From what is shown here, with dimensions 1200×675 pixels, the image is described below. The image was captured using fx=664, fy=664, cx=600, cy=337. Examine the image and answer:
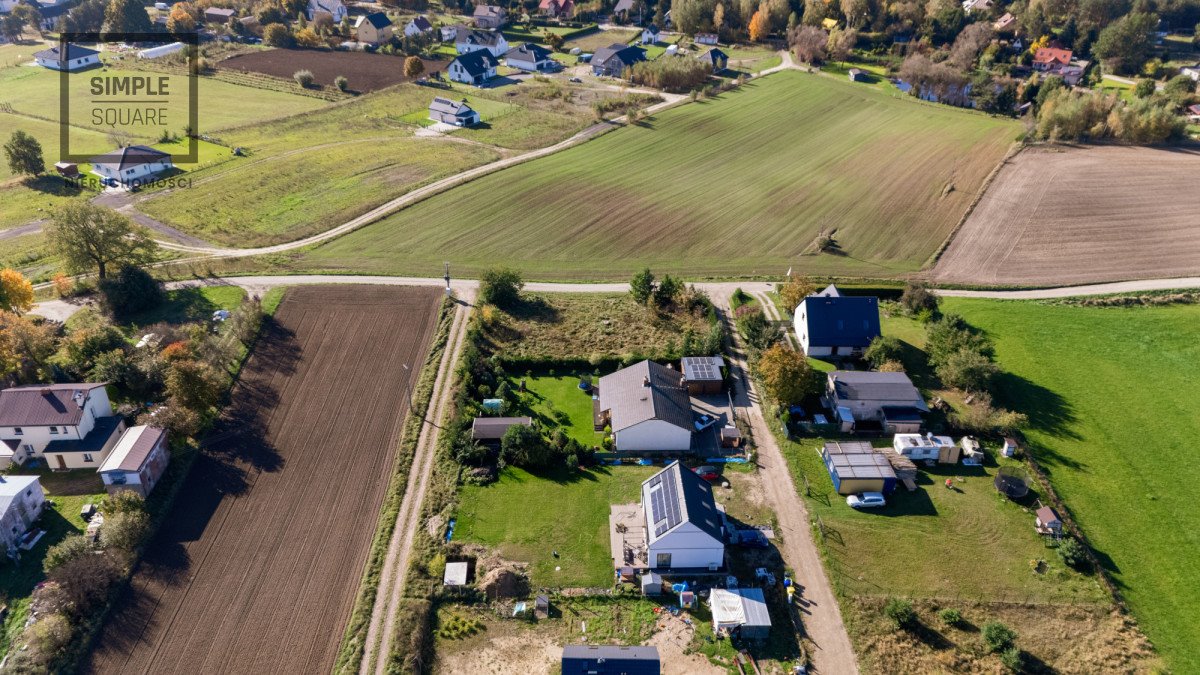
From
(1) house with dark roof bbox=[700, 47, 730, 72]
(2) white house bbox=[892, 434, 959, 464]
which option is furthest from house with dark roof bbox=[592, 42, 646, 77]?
(2) white house bbox=[892, 434, 959, 464]

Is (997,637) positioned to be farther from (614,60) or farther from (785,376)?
(614,60)

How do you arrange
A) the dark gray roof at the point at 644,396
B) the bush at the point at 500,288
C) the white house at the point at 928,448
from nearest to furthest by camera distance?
the white house at the point at 928,448 → the dark gray roof at the point at 644,396 → the bush at the point at 500,288

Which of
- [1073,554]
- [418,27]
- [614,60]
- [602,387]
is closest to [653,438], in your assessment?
[602,387]

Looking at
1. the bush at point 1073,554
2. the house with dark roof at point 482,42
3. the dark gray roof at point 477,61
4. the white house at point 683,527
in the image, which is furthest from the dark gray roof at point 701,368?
the house with dark roof at point 482,42

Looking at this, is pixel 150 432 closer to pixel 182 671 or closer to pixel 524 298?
pixel 182 671

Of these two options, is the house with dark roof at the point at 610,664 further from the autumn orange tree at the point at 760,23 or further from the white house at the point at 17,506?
the autumn orange tree at the point at 760,23

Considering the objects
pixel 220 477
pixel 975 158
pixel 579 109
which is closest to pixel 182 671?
pixel 220 477
